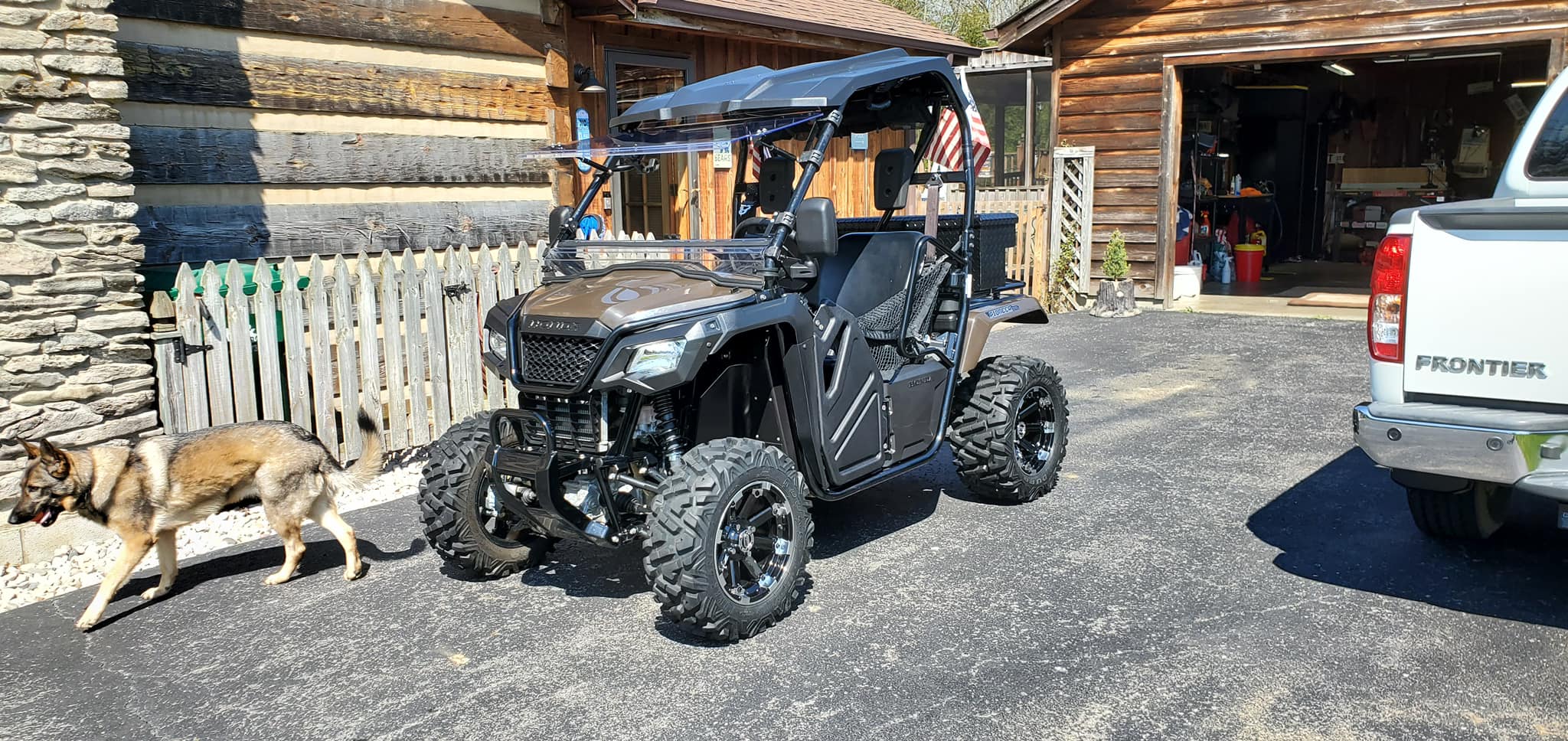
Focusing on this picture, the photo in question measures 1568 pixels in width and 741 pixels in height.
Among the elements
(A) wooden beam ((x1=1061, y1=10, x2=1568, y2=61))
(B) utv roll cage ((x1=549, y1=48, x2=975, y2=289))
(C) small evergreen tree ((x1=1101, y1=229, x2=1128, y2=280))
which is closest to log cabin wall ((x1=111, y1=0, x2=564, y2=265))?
(B) utv roll cage ((x1=549, y1=48, x2=975, y2=289))

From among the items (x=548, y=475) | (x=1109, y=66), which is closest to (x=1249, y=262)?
(x=1109, y=66)

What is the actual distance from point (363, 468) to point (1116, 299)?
10028mm

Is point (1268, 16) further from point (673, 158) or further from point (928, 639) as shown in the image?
point (928, 639)

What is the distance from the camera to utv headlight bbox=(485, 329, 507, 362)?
4480 millimetres

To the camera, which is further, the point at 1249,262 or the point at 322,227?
the point at 1249,262

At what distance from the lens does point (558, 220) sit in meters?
5.10

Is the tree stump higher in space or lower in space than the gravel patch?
higher

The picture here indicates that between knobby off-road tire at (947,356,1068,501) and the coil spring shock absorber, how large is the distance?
1796 millimetres

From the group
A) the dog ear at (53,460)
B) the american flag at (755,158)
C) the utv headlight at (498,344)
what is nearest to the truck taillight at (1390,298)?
the american flag at (755,158)

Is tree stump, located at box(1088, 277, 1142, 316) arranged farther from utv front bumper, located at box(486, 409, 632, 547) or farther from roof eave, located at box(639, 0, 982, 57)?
utv front bumper, located at box(486, 409, 632, 547)

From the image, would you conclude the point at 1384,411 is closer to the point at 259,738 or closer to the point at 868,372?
the point at 868,372

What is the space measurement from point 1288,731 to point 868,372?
85.7 inches

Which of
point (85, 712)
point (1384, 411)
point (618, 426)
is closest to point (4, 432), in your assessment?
point (85, 712)

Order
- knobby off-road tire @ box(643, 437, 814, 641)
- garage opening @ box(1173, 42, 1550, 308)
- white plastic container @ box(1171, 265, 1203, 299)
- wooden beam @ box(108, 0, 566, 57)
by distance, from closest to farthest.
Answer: knobby off-road tire @ box(643, 437, 814, 641) → wooden beam @ box(108, 0, 566, 57) → white plastic container @ box(1171, 265, 1203, 299) → garage opening @ box(1173, 42, 1550, 308)
